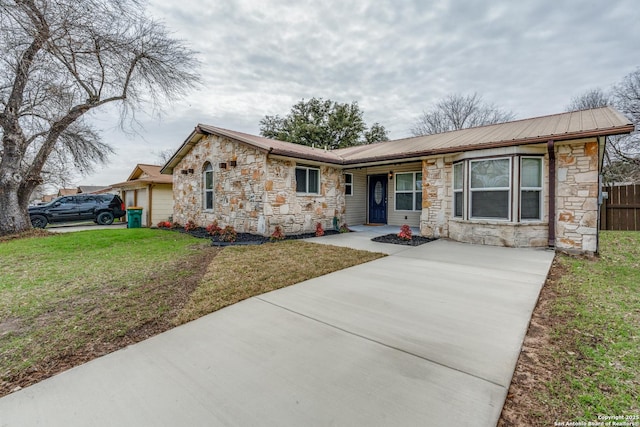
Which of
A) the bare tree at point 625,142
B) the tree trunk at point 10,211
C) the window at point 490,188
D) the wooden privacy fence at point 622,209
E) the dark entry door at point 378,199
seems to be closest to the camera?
the window at point 490,188

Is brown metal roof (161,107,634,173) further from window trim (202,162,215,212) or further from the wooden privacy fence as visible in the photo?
the wooden privacy fence

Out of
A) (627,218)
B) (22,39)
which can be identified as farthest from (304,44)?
(627,218)

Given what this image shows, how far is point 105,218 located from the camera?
16469 mm

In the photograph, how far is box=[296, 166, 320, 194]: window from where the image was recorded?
10109 millimetres

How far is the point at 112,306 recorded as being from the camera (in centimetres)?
355

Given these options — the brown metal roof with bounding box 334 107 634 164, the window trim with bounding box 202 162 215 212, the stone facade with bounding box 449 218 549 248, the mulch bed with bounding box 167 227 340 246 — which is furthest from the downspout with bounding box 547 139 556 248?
the window trim with bounding box 202 162 215 212

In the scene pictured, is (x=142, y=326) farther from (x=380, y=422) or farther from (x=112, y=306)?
(x=380, y=422)

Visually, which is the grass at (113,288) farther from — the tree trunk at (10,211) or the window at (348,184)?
the window at (348,184)

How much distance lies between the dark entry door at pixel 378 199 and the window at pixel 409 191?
79 centimetres

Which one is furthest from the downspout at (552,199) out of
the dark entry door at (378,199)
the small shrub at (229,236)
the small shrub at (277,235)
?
the small shrub at (229,236)

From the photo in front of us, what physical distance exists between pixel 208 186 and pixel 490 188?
1014 centimetres

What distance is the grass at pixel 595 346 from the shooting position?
6.04 feet

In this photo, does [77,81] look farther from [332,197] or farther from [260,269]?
[260,269]

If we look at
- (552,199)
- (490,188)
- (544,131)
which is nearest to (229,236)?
(490,188)
